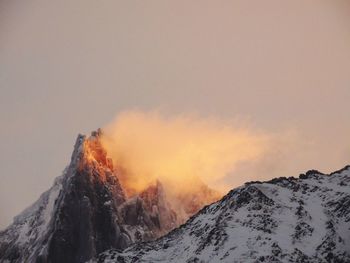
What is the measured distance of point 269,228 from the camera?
12244 centimetres

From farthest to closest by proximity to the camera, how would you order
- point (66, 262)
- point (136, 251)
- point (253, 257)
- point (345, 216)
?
point (66, 262) → point (136, 251) → point (345, 216) → point (253, 257)

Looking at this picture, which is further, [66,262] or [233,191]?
[66,262]

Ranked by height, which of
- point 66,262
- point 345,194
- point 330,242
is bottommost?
point 330,242

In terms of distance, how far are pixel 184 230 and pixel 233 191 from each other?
9.02 metres

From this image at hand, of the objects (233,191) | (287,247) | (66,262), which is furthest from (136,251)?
(66,262)

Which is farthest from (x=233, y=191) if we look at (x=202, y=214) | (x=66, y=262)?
(x=66, y=262)

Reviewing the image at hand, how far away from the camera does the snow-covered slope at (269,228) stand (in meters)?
117

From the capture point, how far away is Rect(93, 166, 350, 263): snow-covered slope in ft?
384

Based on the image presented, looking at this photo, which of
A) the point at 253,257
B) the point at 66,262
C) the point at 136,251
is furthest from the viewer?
the point at 66,262

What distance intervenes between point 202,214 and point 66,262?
6852cm

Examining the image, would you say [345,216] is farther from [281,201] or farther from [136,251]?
[136,251]

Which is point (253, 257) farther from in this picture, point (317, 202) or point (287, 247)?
point (317, 202)

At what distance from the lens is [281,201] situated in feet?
428

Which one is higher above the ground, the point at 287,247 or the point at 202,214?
the point at 202,214
